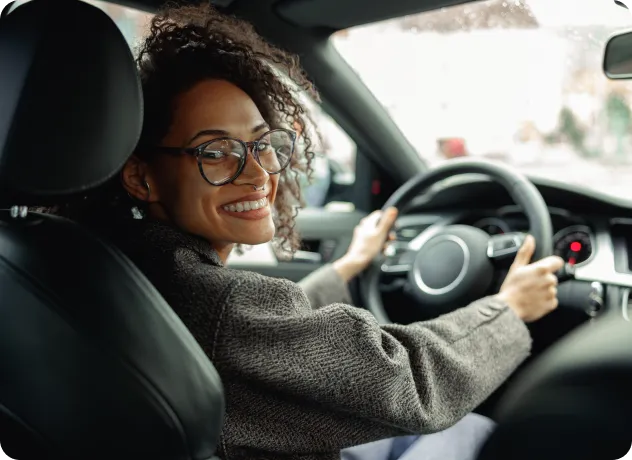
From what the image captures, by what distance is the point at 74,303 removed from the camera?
106cm

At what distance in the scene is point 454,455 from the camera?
5.97 feet

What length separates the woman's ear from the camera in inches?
63.2

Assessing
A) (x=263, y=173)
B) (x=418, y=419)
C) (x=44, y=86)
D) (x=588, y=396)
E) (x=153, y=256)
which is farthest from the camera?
(x=263, y=173)

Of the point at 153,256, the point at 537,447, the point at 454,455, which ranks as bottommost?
the point at 454,455

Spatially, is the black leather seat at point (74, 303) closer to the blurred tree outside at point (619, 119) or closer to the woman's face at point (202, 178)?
the woman's face at point (202, 178)

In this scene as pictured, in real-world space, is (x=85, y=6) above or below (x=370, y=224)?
above

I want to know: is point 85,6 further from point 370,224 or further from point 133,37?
point 370,224

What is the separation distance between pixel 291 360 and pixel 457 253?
1.09m

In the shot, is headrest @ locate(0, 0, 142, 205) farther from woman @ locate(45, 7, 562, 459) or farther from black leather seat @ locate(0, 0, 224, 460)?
woman @ locate(45, 7, 562, 459)

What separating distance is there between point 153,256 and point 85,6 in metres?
0.43

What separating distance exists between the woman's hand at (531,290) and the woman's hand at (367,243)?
585mm

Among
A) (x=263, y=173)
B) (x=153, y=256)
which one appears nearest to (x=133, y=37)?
(x=263, y=173)

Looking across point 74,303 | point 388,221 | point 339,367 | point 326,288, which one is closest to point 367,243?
point 388,221

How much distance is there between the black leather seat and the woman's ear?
48 centimetres
